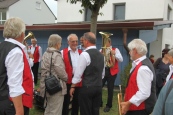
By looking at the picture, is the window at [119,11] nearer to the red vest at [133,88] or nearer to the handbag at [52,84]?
the handbag at [52,84]

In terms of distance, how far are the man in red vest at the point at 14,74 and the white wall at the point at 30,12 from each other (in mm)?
23525

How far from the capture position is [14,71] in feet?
7.85

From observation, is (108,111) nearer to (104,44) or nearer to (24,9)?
(104,44)

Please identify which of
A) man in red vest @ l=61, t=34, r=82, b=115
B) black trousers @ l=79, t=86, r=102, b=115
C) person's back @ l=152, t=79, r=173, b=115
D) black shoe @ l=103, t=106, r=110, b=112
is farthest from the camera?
black shoe @ l=103, t=106, r=110, b=112

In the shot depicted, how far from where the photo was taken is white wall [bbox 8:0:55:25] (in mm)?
25095

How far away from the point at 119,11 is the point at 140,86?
14.9m

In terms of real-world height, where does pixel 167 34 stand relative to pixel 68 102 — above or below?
above

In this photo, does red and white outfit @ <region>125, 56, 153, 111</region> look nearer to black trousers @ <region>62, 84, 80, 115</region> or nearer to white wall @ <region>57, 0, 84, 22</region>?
black trousers @ <region>62, 84, 80, 115</region>

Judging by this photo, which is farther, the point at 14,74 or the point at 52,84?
the point at 52,84

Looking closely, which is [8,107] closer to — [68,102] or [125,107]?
[125,107]

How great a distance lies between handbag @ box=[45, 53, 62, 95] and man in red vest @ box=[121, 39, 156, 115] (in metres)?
1.37

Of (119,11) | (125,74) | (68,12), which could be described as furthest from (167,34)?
(125,74)

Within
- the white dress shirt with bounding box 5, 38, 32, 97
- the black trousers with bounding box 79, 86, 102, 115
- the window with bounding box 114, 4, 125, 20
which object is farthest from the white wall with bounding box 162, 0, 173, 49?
the white dress shirt with bounding box 5, 38, 32, 97

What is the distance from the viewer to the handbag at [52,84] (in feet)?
13.0
